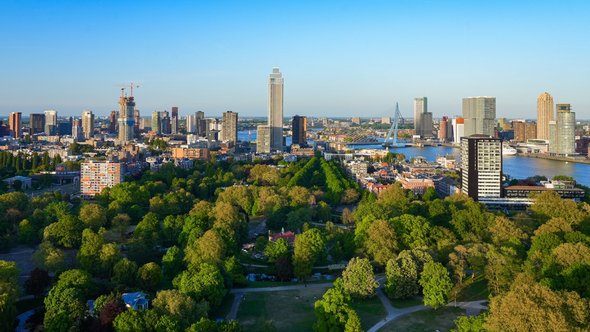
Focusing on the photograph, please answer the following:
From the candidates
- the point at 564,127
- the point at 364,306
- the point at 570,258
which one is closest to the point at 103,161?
the point at 364,306

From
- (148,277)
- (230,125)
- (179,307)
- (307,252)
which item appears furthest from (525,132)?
(179,307)

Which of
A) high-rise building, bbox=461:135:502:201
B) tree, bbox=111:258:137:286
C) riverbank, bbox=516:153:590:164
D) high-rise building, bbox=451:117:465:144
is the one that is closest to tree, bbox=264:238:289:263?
Result: tree, bbox=111:258:137:286

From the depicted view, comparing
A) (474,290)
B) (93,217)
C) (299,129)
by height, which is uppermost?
(299,129)

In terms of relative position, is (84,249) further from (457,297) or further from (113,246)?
(457,297)

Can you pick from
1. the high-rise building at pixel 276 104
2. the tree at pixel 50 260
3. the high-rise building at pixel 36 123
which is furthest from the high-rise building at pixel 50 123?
the tree at pixel 50 260

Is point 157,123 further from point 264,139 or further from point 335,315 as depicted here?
point 335,315
